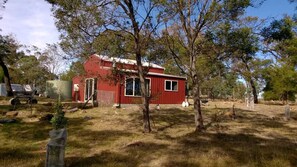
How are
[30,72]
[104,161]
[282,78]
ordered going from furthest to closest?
1. [30,72]
2. [282,78]
3. [104,161]

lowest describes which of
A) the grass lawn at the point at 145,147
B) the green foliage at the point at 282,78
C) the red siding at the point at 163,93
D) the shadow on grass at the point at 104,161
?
the shadow on grass at the point at 104,161

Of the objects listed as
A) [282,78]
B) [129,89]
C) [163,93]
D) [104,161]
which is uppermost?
[282,78]

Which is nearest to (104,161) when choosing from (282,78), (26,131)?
(26,131)

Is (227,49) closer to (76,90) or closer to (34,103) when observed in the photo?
(34,103)

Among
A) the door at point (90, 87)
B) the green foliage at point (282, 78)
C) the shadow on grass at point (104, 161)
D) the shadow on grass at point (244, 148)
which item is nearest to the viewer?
the shadow on grass at point (104, 161)

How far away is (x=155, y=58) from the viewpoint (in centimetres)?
1309

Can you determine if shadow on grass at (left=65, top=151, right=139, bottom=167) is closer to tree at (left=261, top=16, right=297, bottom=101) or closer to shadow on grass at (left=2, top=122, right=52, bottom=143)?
shadow on grass at (left=2, top=122, right=52, bottom=143)

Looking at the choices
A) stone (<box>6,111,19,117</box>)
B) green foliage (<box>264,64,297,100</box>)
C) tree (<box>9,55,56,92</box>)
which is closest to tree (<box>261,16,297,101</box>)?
green foliage (<box>264,64,297,100</box>)

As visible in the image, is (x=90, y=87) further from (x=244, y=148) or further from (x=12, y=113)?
(x=244, y=148)

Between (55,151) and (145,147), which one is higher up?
(55,151)

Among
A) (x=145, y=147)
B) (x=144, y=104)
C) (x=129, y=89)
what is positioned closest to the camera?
(x=145, y=147)

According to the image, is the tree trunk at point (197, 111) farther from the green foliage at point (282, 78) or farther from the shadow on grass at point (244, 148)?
the green foliage at point (282, 78)

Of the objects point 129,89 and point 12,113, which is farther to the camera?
point 129,89

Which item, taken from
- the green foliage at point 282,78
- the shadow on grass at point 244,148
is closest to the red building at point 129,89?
the shadow on grass at point 244,148
